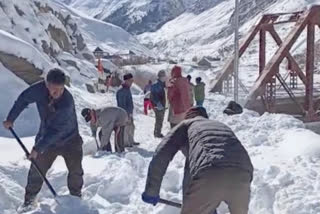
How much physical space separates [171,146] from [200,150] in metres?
0.29

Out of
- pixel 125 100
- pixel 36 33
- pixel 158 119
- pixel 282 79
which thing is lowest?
pixel 282 79

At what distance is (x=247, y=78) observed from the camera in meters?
44.5

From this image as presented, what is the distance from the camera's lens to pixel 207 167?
175 inches

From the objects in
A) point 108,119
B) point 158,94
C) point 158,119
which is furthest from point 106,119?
point 158,119

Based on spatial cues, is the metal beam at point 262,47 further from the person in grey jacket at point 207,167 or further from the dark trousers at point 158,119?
the person in grey jacket at point 207,167

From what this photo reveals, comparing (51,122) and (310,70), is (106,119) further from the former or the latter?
(310,70)

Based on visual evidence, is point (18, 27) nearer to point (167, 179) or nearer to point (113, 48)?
point (167, 179)

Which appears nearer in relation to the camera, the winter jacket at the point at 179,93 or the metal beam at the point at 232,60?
the winter jacket at the point at 179,93

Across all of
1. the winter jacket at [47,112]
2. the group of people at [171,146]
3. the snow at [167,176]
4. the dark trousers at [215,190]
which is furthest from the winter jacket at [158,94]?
the dark trousers at [215,190]

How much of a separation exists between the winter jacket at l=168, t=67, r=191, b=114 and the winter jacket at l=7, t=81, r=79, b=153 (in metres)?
4.90

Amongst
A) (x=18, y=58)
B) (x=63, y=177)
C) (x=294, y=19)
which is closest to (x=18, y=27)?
(x=18, y=58)

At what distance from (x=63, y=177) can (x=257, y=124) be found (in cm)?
556

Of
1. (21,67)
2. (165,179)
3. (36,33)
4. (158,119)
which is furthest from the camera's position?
(36,33)

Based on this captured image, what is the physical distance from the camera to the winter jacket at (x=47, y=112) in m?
6.67
